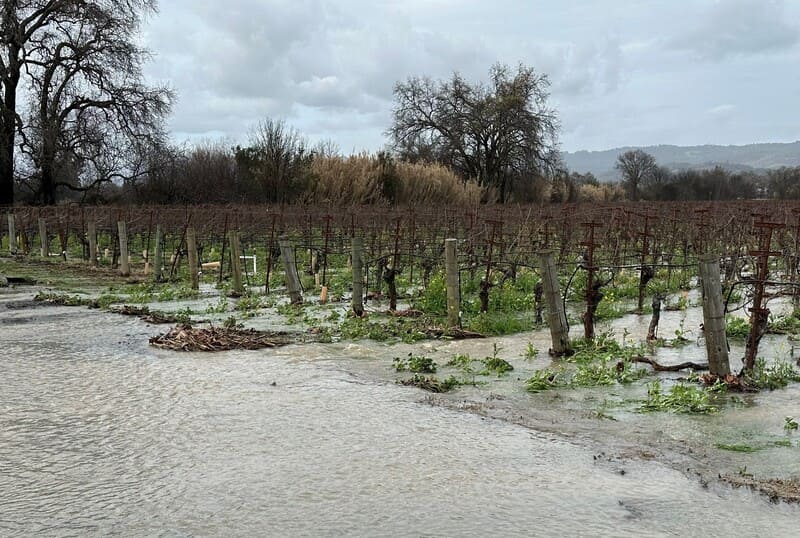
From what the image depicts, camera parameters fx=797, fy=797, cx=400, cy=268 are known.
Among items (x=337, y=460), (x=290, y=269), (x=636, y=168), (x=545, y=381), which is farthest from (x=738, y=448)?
(x=636, y=168)

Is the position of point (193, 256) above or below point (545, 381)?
above

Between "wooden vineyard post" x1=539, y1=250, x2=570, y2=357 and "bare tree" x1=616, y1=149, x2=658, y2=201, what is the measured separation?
71578 millimetres

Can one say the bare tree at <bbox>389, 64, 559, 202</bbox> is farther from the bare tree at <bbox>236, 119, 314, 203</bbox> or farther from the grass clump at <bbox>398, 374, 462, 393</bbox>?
the grass clump at <bbox>398, 374, 462, 393</bbox>

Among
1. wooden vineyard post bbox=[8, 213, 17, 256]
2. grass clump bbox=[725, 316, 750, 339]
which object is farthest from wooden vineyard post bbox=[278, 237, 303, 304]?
wooden vineyard post bbox=[8, 213, 17, 256]

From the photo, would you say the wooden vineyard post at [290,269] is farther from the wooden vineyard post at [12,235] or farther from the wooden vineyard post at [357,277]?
the wooden vineyard post at [12,235]

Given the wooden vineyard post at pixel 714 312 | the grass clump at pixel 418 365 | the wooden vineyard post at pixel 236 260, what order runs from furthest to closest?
the wooden vineyard post at pixel 236 260 < the grass clump at pixel 418 365 < the wooden vineyard post at pixel 714 312

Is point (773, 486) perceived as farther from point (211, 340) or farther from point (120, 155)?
point (120, 155)

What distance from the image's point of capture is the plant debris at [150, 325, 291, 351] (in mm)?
10812

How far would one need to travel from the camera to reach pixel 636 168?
271 feet

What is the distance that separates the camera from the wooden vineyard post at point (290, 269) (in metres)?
14.0

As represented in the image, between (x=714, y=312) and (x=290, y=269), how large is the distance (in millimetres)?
8155

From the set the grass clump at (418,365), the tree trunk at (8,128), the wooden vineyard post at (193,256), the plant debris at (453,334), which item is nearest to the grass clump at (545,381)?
the grass clump at (418,365)

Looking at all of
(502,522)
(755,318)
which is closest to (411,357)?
(755,318)

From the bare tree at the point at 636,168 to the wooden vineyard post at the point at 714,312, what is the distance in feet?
239
